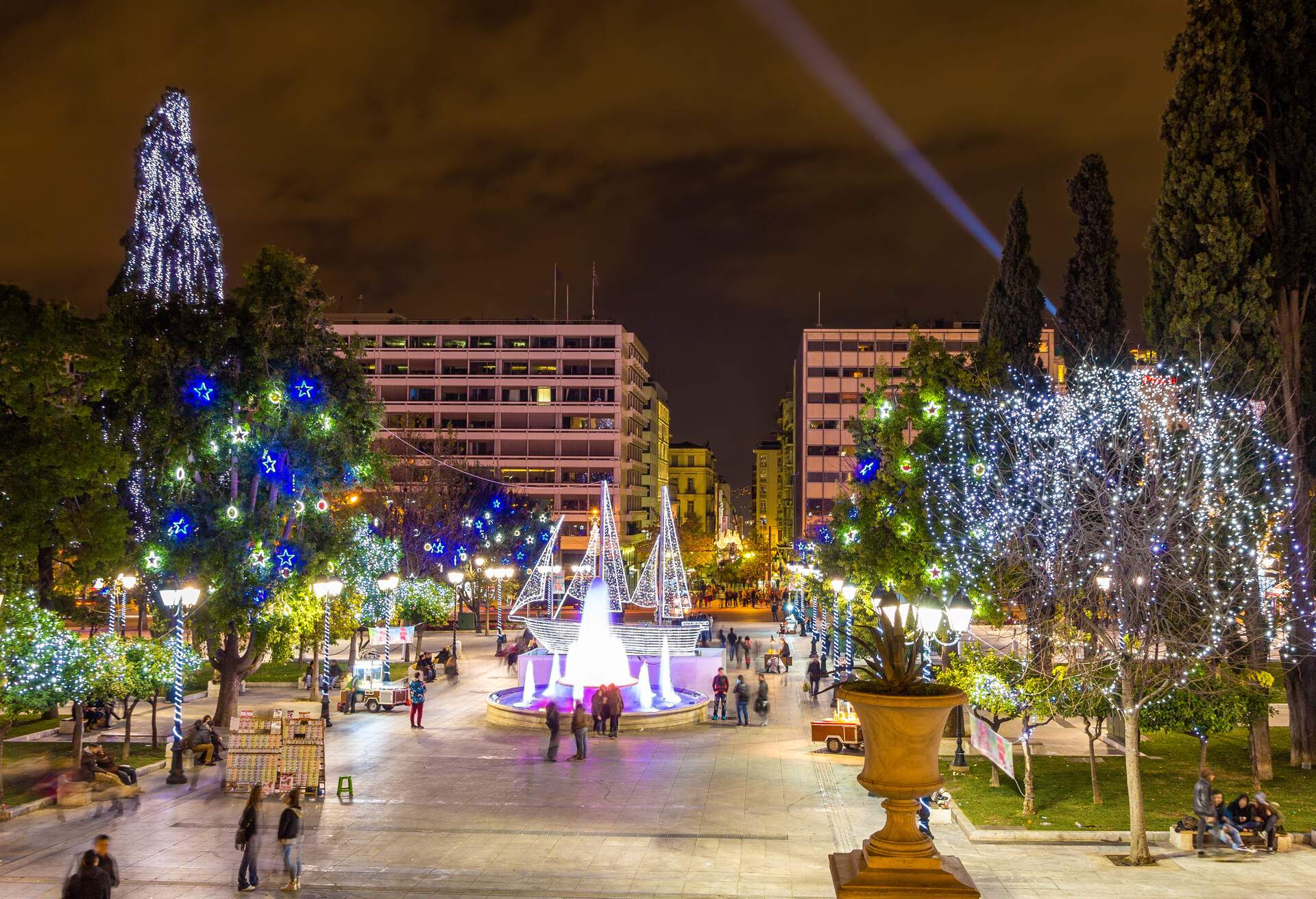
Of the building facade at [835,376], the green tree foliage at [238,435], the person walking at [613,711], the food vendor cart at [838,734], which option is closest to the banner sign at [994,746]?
the food vendor cart at [838,734]

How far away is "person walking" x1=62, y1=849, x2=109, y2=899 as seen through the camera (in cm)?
1233

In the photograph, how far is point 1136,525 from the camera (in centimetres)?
1994

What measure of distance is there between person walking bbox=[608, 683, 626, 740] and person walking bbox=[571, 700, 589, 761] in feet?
9.14

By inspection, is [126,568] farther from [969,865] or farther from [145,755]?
[969,865]

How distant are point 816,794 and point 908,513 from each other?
10.2 m

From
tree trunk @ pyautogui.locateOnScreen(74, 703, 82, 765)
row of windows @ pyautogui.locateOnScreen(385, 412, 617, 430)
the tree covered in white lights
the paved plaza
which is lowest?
the paved plaza

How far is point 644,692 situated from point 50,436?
19278 mm

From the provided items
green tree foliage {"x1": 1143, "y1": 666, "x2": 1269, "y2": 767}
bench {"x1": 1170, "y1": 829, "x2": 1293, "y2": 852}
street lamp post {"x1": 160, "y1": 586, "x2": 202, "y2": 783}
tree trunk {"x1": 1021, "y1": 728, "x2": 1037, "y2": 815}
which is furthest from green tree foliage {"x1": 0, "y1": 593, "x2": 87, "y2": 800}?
green tree foliage {"x1": 1143, "y1": 666, "x2": 1269, "y2": 767}

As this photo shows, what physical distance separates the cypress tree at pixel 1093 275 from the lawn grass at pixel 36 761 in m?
28.5

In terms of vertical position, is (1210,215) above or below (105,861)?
above

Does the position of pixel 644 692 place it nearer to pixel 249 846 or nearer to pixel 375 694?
pixel 375 694

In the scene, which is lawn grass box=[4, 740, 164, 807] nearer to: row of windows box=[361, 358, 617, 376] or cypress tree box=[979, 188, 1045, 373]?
cypress tree box=[979, 188, 1045, 373]

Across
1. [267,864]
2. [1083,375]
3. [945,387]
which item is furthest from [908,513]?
[267,864]

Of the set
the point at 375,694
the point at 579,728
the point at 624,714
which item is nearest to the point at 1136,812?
the point at 579,728
